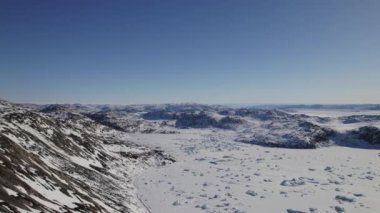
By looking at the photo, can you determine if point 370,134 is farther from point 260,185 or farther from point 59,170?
point 59,170

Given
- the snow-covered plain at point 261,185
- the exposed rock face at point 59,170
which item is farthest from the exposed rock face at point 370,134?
the exposed rock face at point 59,170

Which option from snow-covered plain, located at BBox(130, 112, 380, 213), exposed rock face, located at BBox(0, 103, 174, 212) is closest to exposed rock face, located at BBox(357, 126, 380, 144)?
snow-covered plain, located at BBox(130, 112, 380, 213)

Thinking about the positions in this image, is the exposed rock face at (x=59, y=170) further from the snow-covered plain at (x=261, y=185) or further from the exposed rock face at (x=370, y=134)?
the exposed rock face at (x=370, y=134)

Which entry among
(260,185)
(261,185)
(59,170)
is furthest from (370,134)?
(59,170)

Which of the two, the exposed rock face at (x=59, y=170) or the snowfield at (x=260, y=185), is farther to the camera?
the snowfield at (x=260, y=185)

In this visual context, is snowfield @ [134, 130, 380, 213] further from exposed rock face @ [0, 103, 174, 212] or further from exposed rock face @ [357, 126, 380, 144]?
exposed rock face @ [357, 126, 380, 144]

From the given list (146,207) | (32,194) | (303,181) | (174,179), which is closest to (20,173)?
(32,194)
